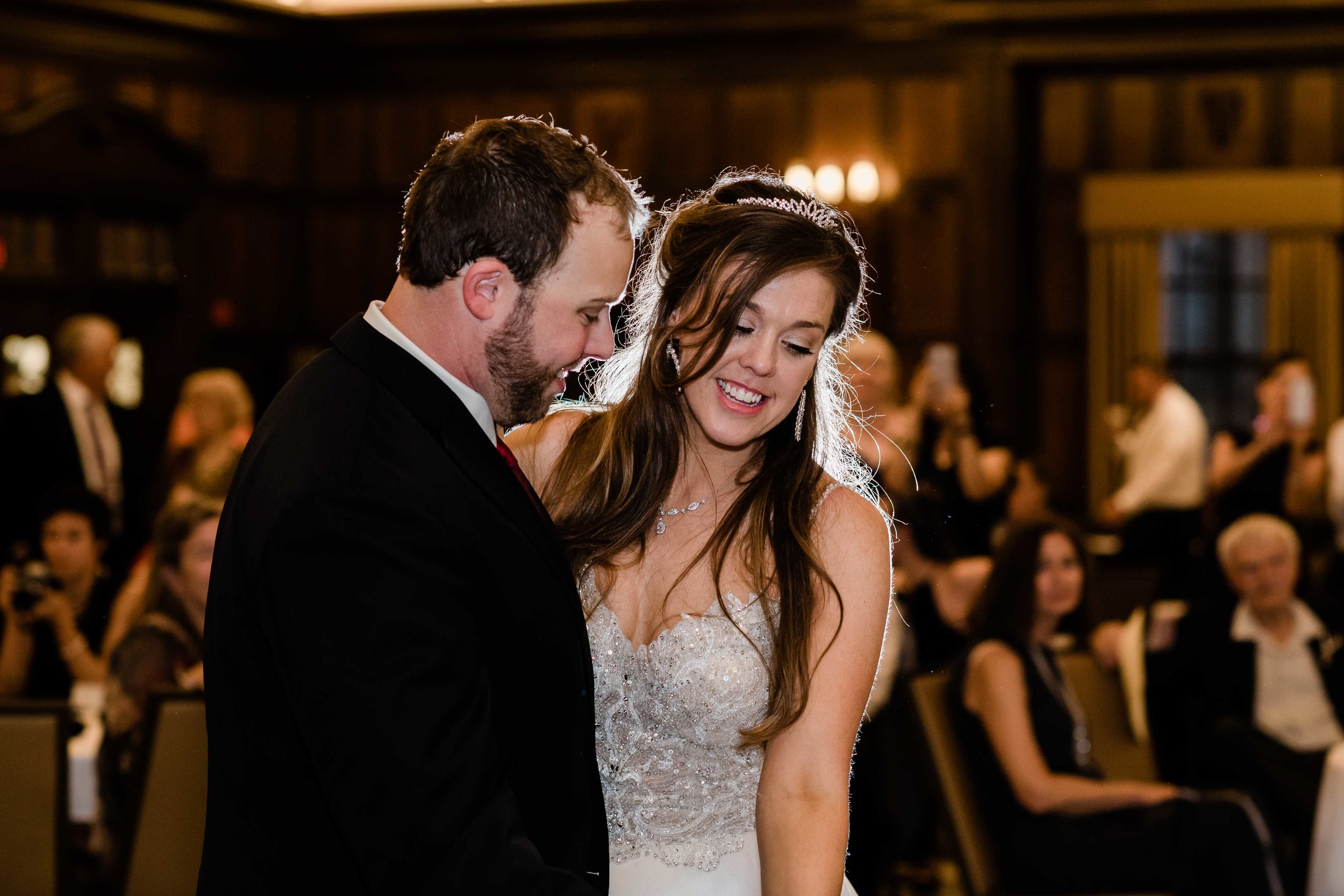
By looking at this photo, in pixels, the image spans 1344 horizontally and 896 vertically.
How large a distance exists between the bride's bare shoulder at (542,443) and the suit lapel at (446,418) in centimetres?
73

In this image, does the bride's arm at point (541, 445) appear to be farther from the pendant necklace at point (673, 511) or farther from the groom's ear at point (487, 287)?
the groom's ear at point (487, 287)

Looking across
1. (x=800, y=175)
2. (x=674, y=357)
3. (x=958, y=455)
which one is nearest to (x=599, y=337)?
(x=674, y=357)

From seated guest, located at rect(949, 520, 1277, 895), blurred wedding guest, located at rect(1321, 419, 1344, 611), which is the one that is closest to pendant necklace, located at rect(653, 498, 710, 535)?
seated guest, located at rect(949, 520, 1277, 895)

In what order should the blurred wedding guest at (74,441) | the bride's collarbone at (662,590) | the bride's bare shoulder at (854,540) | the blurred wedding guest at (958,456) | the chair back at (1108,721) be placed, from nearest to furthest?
the bride's bare shoulder at (854,540), the bride's collarbone at (662,590), the chair back at (1108,721), the blurred wedding guest at (958,456), the blurred wedding guest at (74,441)

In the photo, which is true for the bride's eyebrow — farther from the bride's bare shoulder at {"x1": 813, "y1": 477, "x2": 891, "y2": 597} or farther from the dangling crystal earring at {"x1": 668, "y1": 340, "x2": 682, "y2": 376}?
the bride's bare shoulder at {"x1": 813, "y1": 477, "x2": 891, "y2": 597}

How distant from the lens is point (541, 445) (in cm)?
223

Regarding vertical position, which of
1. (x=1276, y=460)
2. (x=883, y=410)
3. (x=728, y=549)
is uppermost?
(x=883, y=410)

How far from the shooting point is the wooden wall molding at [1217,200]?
29.3 ft

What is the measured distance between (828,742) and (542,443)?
62 cm

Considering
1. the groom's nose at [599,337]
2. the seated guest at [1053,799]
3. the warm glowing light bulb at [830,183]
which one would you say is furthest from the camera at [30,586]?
the warm glowing light bulb at [830,183]

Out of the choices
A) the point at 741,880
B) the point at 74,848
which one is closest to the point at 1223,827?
the point at 741,880

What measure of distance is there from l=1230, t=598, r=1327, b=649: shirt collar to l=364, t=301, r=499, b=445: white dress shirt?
3599mm

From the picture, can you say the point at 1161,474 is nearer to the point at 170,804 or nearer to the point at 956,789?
the point at 956,789

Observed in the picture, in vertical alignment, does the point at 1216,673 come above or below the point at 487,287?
below
